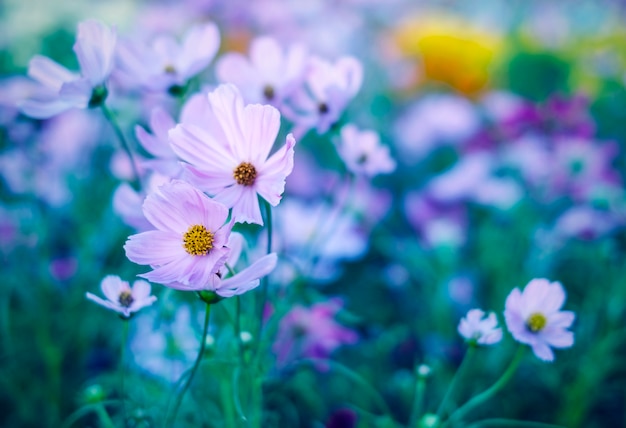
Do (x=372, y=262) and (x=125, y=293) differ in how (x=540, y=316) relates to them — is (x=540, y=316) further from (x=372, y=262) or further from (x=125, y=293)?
(x=372, y=262)

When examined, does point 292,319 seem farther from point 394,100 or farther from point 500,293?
point 394,100

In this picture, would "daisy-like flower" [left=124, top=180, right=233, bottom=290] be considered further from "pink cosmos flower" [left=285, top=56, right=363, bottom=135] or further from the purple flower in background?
the purple flower in background

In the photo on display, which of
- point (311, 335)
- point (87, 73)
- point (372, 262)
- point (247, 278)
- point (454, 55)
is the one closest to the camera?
point (247, 278)

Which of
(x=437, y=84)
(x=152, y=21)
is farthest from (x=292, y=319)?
(x=437, y=84)

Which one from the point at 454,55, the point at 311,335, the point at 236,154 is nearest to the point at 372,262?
the point at 311,335

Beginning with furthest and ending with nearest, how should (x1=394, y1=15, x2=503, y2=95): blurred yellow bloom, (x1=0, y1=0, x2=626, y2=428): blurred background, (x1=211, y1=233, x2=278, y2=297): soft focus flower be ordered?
(x1=394, y1=15, x2=503, y2=95): blurred yellow bloom
(x1=0, y1=0, x2=626, y2=428): blurred background
(x1=211, y1=233, x2=278, y2=297): soft focus flower

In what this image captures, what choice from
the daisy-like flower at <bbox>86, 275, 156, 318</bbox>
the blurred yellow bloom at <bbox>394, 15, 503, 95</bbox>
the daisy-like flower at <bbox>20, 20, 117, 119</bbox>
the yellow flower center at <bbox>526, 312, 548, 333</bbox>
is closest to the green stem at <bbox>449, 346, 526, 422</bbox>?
the yellow flower center at <bbox>526, 312, 548, 333</bbox>
